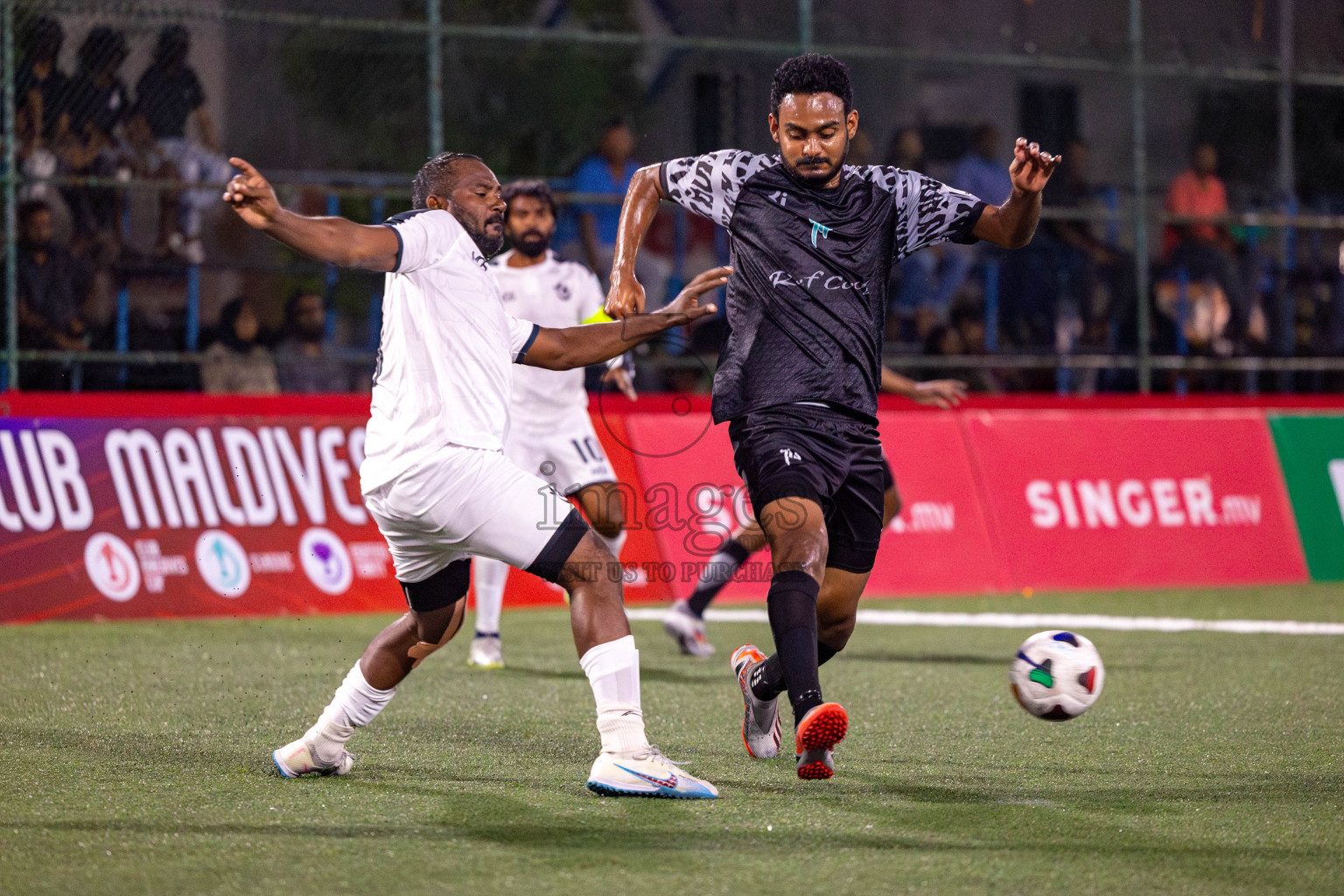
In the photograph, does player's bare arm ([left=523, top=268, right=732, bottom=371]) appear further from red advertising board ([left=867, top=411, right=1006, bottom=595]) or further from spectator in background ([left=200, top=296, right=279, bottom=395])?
spectator in background ([left=200, top=296, right=279, bottom=395])

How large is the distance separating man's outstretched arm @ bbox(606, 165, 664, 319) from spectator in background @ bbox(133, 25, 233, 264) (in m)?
6.56

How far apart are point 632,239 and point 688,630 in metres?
3.52

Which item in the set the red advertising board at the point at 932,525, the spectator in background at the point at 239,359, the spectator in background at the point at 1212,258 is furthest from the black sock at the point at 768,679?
the spectator in background at the point at 1212,258

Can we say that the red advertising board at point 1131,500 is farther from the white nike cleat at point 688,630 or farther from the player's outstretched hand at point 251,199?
the player's outstretched hand at point 251,199

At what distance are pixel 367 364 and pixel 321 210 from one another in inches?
47.6

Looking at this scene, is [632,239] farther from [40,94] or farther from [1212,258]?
[1212,258]

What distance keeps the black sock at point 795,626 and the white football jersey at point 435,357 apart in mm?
1009

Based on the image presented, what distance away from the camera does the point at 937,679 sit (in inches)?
299

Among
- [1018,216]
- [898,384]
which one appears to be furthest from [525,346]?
[898,384]

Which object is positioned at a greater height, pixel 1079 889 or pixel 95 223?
pixel 95 223

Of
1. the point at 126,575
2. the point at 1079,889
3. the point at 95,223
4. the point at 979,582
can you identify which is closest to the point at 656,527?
the point at 979,582

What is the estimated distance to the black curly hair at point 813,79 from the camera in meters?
5.27

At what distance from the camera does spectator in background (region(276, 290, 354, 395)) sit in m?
11.7

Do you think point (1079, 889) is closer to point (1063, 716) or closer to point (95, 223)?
point (1063, 716)
